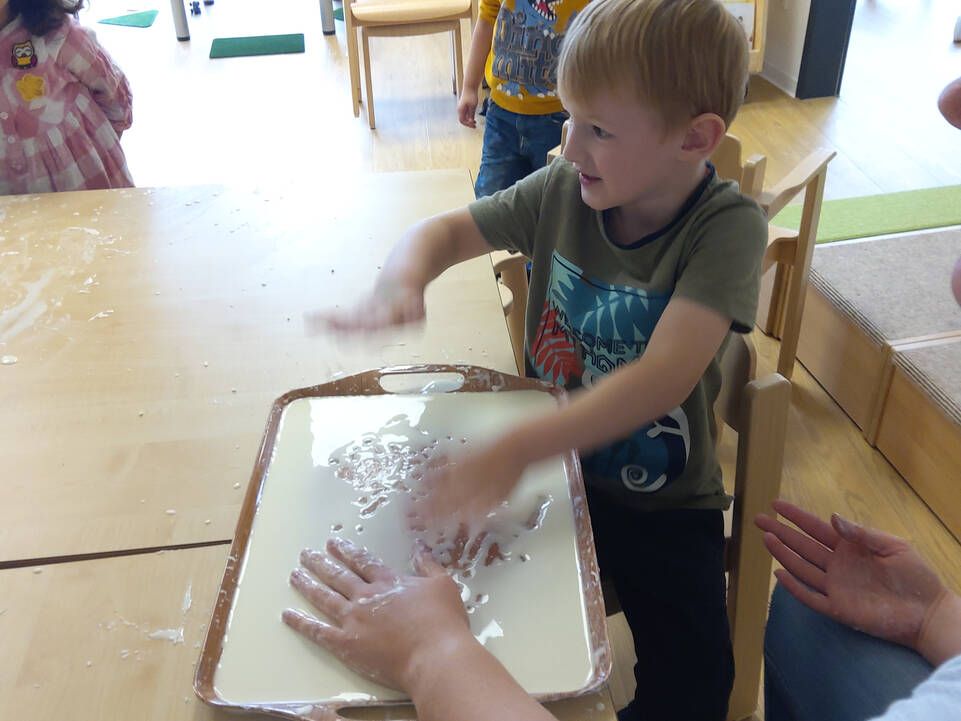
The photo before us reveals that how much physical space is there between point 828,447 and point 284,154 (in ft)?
7.29

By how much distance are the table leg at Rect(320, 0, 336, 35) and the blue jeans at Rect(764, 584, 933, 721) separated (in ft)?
13.5

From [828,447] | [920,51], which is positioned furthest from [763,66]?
[828,447]

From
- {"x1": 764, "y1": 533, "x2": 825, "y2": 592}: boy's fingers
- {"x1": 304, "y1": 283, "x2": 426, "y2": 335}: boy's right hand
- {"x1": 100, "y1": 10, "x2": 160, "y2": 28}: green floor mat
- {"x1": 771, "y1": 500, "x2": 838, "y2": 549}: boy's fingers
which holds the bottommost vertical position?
{"x1": 100, "y1": 10, "x2": 160, "y2": 28}: green floor mat

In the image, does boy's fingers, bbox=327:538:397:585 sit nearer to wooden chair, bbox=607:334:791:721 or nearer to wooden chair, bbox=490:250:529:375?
wooden chair, bbox=607:334:791:721

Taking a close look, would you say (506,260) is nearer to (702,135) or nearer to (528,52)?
(702,135)

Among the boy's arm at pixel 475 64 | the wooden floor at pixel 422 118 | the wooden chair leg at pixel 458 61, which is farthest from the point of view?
the wooden chair leg at pixel 458 61

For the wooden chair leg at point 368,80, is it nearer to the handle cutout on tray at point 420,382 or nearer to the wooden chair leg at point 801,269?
the wooden chair leg at point 801,269

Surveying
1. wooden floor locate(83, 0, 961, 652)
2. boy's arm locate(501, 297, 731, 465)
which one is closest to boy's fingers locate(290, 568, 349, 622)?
boy's arm locate(501, 297, 731, 465)

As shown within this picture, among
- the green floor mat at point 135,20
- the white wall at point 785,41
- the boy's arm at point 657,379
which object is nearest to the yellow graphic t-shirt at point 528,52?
the boy's arm at point 657,379

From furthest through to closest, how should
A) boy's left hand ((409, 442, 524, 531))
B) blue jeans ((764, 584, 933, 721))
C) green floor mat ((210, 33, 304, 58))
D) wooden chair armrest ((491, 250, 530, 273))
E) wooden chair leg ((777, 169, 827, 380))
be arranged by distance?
green floor mat ((210, 33, 304, 58)), wooden chair leg ((777, 169, 827, 380)), wooden chair armrest ((491, 250, 530, 273)), blue jeans ((764, 584, 933, 721)), boy's left hand ((409, 442, 524, 531))

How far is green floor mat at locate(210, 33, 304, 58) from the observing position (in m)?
4.10

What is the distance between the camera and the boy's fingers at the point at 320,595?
22.5 inches

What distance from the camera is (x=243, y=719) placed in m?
0.53

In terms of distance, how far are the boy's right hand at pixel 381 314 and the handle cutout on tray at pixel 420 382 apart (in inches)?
2.1
